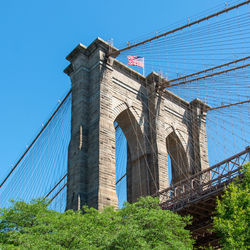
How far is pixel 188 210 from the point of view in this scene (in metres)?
22.0

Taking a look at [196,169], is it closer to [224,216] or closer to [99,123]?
[99,123]

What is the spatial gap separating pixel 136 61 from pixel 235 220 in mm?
17145

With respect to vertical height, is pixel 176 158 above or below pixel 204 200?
above

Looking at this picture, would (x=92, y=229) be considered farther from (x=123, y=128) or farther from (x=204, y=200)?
(x=123, y=128)

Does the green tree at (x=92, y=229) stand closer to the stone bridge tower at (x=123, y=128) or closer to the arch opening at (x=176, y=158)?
the stone bridge tower at (x=123, y=128)

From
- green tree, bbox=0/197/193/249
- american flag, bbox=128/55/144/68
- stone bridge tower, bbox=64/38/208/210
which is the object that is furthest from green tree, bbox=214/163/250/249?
american flag, bbox=128/55/144/68

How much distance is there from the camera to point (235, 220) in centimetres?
1527

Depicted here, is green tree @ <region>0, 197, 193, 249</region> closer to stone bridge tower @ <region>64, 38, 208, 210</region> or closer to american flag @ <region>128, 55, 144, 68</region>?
stone bridge tower @ <region>64, 38, 208, 210</region>

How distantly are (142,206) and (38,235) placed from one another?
5051 mm

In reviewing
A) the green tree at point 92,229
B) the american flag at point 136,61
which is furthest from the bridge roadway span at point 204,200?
the american flag at point 136,61

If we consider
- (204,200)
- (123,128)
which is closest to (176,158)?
(123,128)

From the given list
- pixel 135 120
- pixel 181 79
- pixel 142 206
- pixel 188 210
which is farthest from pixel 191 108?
pixel 142 206

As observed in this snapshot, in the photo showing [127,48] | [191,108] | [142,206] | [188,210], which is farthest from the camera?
[191,108]

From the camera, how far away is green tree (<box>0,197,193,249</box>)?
1480 centimetres
